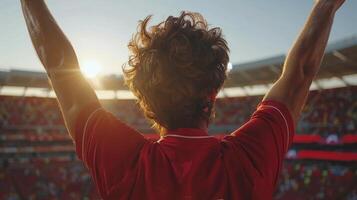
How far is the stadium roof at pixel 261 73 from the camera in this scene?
70.0 ft

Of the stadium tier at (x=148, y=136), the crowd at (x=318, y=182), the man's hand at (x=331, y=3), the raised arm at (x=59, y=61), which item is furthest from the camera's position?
the stadium tier at (x=148, y=136)

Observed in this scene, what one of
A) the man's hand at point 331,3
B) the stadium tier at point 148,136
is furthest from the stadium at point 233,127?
the man's hand at point 331,3

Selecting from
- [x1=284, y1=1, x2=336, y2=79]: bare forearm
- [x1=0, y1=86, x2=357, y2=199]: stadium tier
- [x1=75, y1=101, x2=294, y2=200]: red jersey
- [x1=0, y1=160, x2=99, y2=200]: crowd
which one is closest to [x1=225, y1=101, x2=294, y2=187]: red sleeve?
[x1=75, y1=101, x2=294, y2=200]: red jersey

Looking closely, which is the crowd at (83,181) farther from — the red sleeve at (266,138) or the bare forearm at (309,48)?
the red sleeve at (266,138)

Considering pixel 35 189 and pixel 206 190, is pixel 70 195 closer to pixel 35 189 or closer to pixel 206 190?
pixel 35 189

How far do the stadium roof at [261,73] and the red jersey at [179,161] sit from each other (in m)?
20.1

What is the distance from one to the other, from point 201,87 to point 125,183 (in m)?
0.48

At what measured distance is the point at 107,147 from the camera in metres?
1.43

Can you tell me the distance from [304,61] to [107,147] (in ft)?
2.82

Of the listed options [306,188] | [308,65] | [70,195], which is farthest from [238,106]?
[308,65]

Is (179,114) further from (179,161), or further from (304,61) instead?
(304,61)

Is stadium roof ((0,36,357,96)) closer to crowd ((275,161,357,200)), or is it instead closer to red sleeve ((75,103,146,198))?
crowd ((275,161,357,200))

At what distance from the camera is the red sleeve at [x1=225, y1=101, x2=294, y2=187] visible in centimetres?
145

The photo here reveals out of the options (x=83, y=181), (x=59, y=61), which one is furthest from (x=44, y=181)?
(x=59, y=61)
